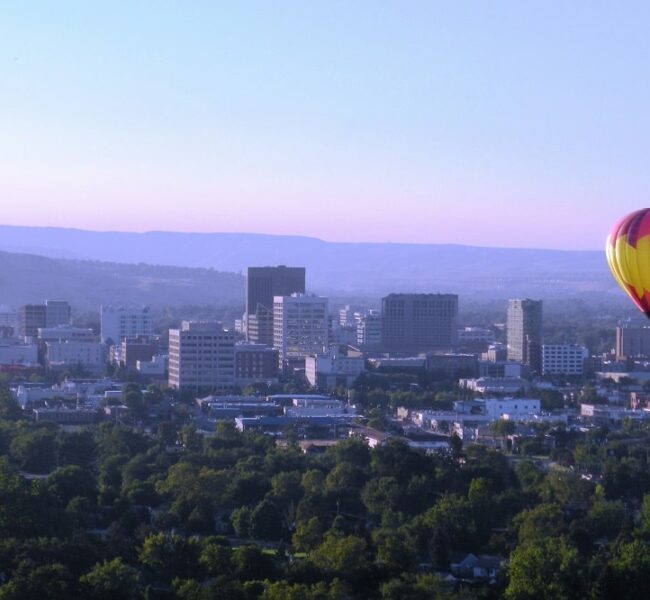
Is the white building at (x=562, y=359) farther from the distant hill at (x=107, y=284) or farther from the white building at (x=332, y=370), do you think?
the distant hill at (x=107, y=284)

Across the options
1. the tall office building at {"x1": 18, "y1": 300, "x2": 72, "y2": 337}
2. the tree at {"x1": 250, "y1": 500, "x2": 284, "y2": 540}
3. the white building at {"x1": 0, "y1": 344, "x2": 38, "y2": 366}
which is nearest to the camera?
the tree at {"x1": 250, "y1": 500, "x2": 284, "y2": 540}

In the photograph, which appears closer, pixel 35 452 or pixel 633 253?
pixel 633 253

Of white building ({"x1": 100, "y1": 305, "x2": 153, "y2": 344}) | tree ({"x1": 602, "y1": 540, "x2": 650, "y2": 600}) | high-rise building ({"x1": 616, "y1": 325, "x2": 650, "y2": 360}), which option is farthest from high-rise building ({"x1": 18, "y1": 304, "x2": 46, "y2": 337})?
tree ({"x1": 602, "y1": 540, "x2": 650, "y2": 600})

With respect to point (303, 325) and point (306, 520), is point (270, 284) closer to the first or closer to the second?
point (303, 325)

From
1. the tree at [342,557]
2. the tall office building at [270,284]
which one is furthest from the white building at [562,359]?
the tree at [342,557]

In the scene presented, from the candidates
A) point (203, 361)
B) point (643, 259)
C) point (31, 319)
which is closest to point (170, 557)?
point (643, 259)

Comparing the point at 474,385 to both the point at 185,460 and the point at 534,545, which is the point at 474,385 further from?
the point at 534,545

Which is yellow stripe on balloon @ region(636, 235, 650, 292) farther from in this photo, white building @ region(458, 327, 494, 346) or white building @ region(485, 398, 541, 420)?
white building @ region(458, 327, 494, 346)
